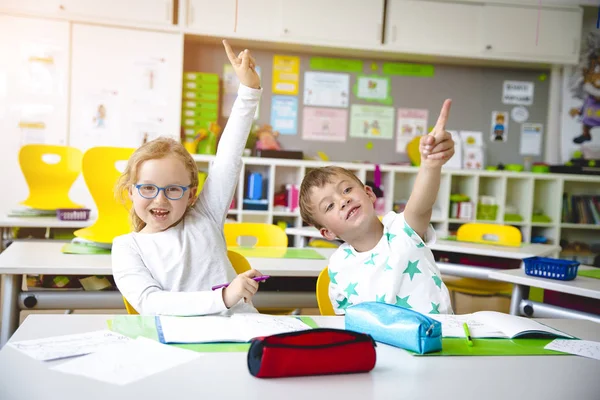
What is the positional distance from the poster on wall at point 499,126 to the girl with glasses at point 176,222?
4.29 metres

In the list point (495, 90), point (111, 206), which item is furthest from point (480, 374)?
point (495, 90)

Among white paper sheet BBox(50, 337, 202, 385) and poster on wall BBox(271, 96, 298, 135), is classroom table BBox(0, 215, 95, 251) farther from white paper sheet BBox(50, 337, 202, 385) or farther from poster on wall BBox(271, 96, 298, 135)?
poster on wall BBox(271, 96, 298, 135)

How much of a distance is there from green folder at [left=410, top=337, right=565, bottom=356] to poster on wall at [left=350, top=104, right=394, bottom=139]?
13.7ft

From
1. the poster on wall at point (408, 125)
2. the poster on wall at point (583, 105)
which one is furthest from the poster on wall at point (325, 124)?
the poster on wall at point (583, 105)

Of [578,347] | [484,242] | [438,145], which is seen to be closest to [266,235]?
[484,242]

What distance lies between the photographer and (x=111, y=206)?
7.82 ft

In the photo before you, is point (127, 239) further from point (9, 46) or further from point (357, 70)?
point (357, 70)

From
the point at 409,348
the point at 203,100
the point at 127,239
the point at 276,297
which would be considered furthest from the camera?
the point at 203,100

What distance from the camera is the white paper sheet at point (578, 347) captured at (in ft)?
3.46

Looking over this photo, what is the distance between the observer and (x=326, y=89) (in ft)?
16.9

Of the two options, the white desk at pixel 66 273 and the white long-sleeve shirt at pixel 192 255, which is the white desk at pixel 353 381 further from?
the white desk at pixel 66 273

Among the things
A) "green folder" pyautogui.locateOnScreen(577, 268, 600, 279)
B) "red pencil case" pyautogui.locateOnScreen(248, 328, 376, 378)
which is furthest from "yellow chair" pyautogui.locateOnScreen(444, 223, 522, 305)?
"red pencil case" pyautogui.locateOnScreen(248, 328, 376, 378)

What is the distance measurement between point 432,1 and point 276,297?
3.56 metres

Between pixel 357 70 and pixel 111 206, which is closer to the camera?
pixel 111 206
